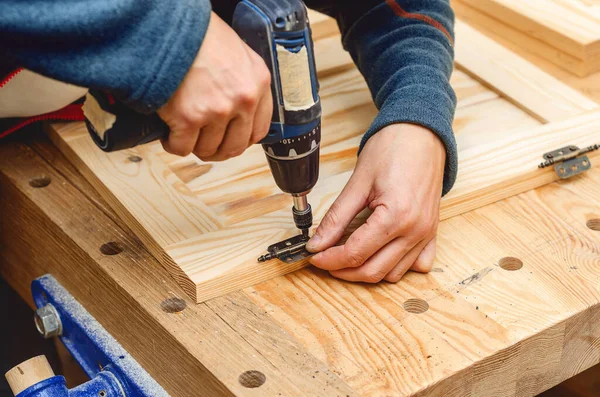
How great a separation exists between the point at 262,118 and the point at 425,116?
1.19 ft

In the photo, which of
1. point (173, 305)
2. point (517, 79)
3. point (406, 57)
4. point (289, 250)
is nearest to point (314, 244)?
point (289, 250)

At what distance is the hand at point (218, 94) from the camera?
3.46 feet

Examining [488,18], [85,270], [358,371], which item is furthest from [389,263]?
[488,18]

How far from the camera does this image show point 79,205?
1533 millimetres

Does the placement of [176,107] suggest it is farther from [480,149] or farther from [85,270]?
[480,149]

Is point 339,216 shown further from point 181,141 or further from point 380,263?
point 181,141

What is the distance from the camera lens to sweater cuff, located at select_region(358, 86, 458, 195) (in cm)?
139

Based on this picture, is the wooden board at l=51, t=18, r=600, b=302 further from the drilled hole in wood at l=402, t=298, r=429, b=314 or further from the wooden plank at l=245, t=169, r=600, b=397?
the drilled hole in wood at l=402, t=298, r=429, b=314

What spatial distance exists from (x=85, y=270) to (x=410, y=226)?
59 centimetres

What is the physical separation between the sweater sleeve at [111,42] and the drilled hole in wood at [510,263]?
2.09ft

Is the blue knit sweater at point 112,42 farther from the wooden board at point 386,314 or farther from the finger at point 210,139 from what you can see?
the wooden board at point 386,314

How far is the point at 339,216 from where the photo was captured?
1.33 m

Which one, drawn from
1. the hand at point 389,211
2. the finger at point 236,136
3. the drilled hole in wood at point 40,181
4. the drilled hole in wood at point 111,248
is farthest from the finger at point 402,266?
the drilled hole in wood at point 40,181

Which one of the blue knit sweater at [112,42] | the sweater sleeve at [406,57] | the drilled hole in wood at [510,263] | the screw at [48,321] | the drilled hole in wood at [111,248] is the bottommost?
the screw at [48,321]
